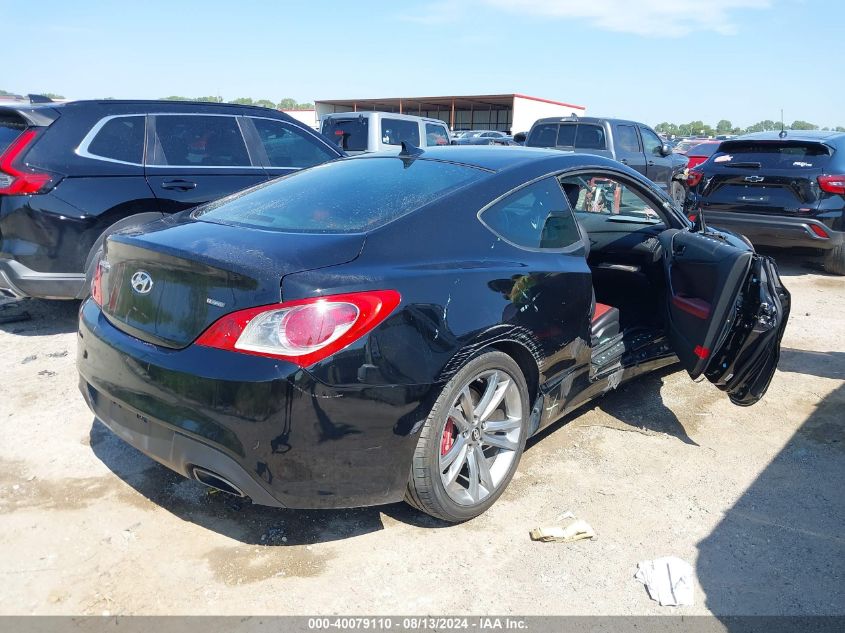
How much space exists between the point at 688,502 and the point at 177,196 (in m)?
4.35

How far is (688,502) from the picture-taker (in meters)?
3.16

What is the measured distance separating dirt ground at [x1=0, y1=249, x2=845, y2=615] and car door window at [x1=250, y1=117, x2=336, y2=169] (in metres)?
3.08

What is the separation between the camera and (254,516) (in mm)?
2975

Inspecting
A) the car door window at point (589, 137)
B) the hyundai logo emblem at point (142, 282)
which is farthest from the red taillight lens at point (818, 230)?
the hyundai logo emblem at point (142, 282)

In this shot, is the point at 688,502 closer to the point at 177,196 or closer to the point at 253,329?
the point at 253,329

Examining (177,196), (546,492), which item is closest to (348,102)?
(177,196)

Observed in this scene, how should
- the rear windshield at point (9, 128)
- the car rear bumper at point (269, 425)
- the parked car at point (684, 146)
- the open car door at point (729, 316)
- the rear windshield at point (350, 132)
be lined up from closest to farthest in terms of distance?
the car rear bumper at point (269, 425)
the open car door at point (729, 316)
the rear windshield at point (9, 128)
the rear windshield at point (350, 132)
the parked car at point (684, 146)

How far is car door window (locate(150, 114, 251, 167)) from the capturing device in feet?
18.0

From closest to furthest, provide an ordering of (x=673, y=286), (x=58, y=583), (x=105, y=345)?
1. (x=58, y=583)
2. (x=105, y=345)
3. (x=673, y=286)

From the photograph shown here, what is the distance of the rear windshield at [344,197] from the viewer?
286cm

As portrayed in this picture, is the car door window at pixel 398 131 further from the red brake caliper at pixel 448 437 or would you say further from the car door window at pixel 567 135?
the red brake caliper at pixel 448 437

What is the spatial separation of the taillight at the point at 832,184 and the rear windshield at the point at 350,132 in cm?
712

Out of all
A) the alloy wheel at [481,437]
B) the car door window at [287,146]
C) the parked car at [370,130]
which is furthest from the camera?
the parked car at [370,130]

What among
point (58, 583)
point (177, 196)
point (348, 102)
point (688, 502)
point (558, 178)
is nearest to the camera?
point (58, 583)
